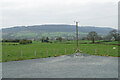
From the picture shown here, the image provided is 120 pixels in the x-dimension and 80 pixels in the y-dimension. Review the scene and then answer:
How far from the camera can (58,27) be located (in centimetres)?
17425

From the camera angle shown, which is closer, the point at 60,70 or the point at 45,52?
the point at 60,70

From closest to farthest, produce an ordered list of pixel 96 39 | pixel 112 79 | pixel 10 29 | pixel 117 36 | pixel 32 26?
pixel 112 79 → pixel 117 36 → pixel 96 39 → pixel 10 29 → pixel 32 26

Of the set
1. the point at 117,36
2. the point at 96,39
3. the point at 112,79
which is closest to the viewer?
the point at 112,79

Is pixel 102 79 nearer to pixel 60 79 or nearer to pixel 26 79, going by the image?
pixel 60 79

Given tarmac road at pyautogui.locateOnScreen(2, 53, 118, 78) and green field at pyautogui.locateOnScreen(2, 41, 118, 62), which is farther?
green field at pyautogui.locateOnScreen(2, 41, 118, 62)

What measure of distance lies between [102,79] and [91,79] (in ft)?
2.01

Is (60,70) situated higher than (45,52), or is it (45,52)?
(60,70)

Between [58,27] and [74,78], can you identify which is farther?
[58,27]

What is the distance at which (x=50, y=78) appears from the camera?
9039mm

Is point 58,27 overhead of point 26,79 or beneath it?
overhead

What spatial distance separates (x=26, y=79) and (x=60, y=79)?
1.89m

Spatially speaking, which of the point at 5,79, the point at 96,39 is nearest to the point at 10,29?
the point at 96,39

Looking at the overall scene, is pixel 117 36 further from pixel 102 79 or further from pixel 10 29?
pixel 10 29

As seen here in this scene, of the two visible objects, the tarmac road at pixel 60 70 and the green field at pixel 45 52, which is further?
the green field at pixel 45 52
